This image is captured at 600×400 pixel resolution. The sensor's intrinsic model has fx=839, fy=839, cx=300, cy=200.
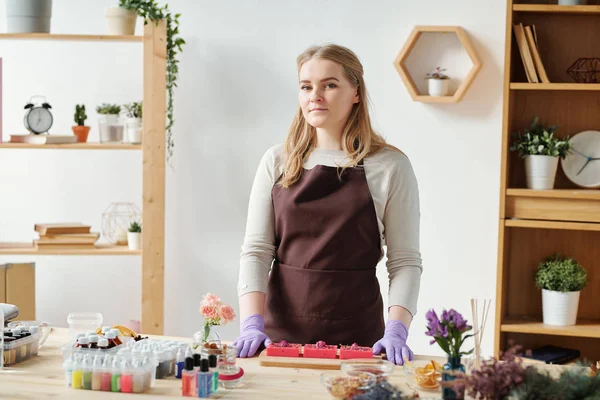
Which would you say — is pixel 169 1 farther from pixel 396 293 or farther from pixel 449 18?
pixel 396 293

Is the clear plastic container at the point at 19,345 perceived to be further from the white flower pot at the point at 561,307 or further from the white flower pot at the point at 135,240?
the white flower pot at the point at 561,307

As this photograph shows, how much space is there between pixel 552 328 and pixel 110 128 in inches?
85.9

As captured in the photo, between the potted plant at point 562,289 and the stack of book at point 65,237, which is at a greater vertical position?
the stack of book at point 65,237

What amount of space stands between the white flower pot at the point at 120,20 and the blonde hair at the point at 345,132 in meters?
1.45

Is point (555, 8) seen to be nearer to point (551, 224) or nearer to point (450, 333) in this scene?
point (551, 224)

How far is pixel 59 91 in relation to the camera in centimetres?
414

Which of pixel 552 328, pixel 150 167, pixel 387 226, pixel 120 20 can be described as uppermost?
pixel 120 20

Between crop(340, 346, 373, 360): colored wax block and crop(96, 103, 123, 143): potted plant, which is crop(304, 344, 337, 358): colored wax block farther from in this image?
crop(96, 103, 123, 143): potted plant

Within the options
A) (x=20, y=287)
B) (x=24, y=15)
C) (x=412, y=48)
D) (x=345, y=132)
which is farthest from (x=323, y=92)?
(x=20, y=287)

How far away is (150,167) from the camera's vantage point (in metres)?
3.77

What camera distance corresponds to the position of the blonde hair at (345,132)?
8.39ft

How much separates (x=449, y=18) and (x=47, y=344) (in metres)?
2.49

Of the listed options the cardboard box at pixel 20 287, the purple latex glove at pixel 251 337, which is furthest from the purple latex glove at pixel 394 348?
the cardboard box at pixel 20 287

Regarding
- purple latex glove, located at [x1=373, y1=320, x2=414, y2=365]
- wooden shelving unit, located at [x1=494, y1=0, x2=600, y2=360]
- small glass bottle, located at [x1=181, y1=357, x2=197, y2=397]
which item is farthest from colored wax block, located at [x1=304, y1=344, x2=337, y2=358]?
wooden shelving unit, located at [x1=494, y1=0, x2=600, y2=360]
